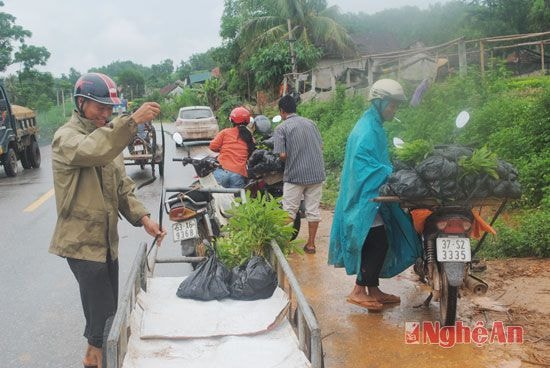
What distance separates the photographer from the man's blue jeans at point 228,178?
662 cm

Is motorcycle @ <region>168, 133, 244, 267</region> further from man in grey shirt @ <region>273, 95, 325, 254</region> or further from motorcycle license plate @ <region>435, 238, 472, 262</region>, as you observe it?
motorcycle license plate @ <region>435, 238, 472, 262</region>

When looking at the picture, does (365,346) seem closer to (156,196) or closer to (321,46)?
(156,196)

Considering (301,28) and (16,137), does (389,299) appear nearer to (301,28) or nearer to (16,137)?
(16,137)

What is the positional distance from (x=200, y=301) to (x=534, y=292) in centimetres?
316

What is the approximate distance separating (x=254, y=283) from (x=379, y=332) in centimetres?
161

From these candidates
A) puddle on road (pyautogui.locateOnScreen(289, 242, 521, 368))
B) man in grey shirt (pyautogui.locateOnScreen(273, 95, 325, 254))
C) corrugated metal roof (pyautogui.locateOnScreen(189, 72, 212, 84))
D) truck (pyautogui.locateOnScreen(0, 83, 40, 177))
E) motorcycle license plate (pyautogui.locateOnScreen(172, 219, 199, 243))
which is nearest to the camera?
puddle on road (pyautogui.locateOnScreen(289, 242, 521, 368))

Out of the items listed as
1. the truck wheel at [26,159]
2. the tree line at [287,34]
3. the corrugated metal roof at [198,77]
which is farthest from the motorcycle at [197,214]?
the corrugated metal roof at [198,77]

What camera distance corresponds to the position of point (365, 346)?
426cm

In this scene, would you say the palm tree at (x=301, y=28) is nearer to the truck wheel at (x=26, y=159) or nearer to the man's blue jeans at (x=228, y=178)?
the truck wheel at (x=26, y=159)

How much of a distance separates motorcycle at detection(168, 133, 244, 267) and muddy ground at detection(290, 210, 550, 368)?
1.11 m

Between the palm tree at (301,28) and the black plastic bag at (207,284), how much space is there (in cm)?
2359

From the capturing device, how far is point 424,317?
188 inches

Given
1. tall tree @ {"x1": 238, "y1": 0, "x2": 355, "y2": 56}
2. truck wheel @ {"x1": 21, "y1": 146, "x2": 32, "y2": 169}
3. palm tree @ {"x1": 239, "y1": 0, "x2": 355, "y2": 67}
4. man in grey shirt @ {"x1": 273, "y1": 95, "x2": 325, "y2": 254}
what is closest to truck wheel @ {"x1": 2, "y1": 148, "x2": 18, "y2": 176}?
truck wheel @ {"x1": 21, "y1": 146, "x2": 32, "y2": 169}

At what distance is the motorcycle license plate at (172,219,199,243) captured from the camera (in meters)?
5.19
